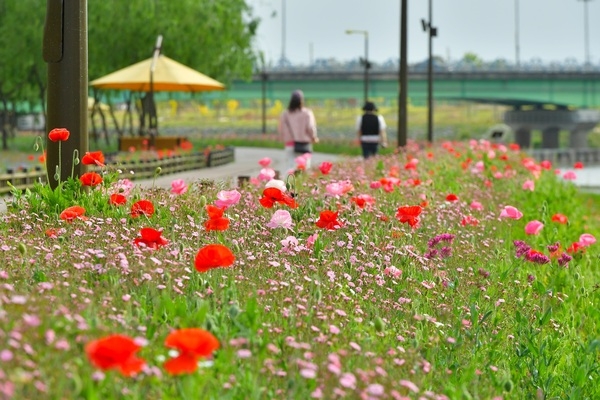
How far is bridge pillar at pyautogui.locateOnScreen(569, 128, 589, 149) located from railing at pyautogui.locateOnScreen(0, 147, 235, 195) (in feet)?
241

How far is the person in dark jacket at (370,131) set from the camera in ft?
91.4

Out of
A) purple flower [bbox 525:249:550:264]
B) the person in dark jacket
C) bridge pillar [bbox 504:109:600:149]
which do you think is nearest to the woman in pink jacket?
the person in dark jacket

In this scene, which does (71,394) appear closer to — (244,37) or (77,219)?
(77,219)

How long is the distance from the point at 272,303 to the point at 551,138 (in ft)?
367

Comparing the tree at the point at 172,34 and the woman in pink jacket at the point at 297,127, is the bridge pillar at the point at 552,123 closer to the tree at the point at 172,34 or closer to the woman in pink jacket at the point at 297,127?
the tree at the point at 172,34

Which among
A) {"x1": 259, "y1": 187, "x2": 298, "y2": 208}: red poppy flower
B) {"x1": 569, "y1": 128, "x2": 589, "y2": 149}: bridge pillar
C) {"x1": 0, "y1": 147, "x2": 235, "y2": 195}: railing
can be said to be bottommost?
{"x1": 569, "y1": 128, "x2": 589, "y2": 149}: bridge pillar

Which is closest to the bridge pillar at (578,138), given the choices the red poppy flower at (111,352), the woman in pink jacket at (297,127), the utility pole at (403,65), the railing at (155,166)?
the railing at (155,166)

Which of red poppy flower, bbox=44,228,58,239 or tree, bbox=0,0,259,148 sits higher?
tree, bbox=0,0,259,148

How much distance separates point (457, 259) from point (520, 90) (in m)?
94.1

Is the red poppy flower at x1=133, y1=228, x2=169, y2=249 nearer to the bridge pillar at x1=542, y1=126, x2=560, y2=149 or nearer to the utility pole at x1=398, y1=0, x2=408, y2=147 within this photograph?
A: the utility pole at x1=398, y1=0, x2=408, y2=147

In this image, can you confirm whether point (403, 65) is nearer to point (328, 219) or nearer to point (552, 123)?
point (328, 219)

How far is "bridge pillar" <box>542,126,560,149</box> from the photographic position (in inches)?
4564

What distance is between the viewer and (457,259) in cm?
980

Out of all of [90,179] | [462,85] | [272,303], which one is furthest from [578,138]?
[272,303]
